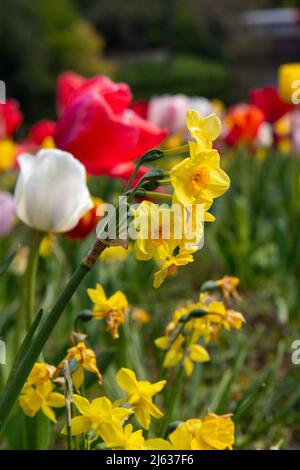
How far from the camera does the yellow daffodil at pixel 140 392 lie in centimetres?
57

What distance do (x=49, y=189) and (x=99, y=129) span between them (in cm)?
9

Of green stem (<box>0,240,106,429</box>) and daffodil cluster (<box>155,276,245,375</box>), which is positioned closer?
green stem (<box>0,240,106,429</box>)

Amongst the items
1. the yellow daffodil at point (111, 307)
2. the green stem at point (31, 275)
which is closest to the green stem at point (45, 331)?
the yellow daffodil at point (111, 307)

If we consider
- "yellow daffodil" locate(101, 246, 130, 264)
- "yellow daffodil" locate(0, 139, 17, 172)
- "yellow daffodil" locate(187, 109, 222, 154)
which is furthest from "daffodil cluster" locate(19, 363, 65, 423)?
"yellow daffodil" locate(0, 139, 17, 172)

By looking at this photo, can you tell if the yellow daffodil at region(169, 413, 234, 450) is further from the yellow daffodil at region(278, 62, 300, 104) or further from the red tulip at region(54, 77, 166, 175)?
the yellow daffodil at region(278, 62, 300, 104)

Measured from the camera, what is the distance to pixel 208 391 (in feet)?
4.12

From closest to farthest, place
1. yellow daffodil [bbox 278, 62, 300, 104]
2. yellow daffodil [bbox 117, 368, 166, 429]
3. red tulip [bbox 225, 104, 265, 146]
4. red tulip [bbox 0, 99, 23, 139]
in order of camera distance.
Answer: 1. yellow daffodil [bbox 117, 368, 166, 429]
2. yellow daffodil [bbox 278, 62, 300, 104]
3. red tulip [bbox 0, 99, 23, 139]
4. red tulip [bbox 225, 104, 265, 146]

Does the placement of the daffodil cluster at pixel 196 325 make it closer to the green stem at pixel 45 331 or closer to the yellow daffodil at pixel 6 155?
the green stem at pixel 45 331

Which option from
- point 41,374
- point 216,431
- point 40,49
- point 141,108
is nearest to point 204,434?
point 216,431

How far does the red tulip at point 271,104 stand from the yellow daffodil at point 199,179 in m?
1.78

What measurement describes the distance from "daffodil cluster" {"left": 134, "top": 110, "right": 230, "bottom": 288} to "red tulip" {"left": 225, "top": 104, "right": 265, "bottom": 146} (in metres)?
1.88

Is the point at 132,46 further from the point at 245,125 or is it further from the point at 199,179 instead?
the point at 199,179

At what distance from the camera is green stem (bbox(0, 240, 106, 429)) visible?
482 mm

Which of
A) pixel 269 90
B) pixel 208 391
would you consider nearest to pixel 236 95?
pixel 269 90
